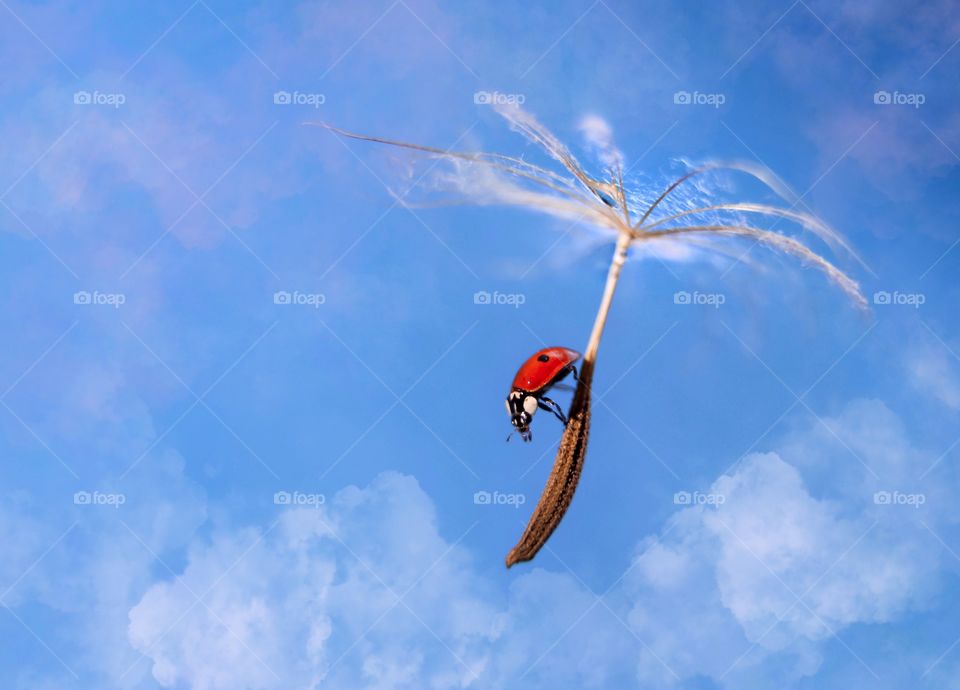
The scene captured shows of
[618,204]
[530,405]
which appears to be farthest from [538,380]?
[618,204]

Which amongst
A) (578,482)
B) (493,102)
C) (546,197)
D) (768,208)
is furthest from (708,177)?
(578,482)

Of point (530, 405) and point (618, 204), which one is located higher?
point (618, 204)

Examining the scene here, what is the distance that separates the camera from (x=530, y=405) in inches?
397

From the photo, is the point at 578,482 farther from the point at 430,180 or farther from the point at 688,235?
the point at 430,180

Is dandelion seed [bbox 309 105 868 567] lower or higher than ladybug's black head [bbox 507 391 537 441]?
higher

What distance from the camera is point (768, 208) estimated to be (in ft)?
32.4

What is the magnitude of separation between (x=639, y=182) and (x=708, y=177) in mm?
742

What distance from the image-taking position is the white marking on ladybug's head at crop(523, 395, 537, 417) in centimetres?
1004

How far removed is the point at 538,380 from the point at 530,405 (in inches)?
13.0

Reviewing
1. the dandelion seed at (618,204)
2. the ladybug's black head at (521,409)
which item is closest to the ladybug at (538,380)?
the ladybug's black head at (521,409)

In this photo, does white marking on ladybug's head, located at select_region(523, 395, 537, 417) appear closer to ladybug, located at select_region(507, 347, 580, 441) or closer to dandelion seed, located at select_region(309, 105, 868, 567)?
ladybug, located at select_region(507, 347, 580, 441)

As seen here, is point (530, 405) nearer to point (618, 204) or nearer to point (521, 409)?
point (521, 409)

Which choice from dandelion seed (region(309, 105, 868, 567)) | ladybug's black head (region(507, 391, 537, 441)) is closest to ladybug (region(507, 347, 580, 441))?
ladybug's black head (region(507, 391, 537, 441))

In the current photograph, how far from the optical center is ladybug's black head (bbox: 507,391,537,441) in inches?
396
